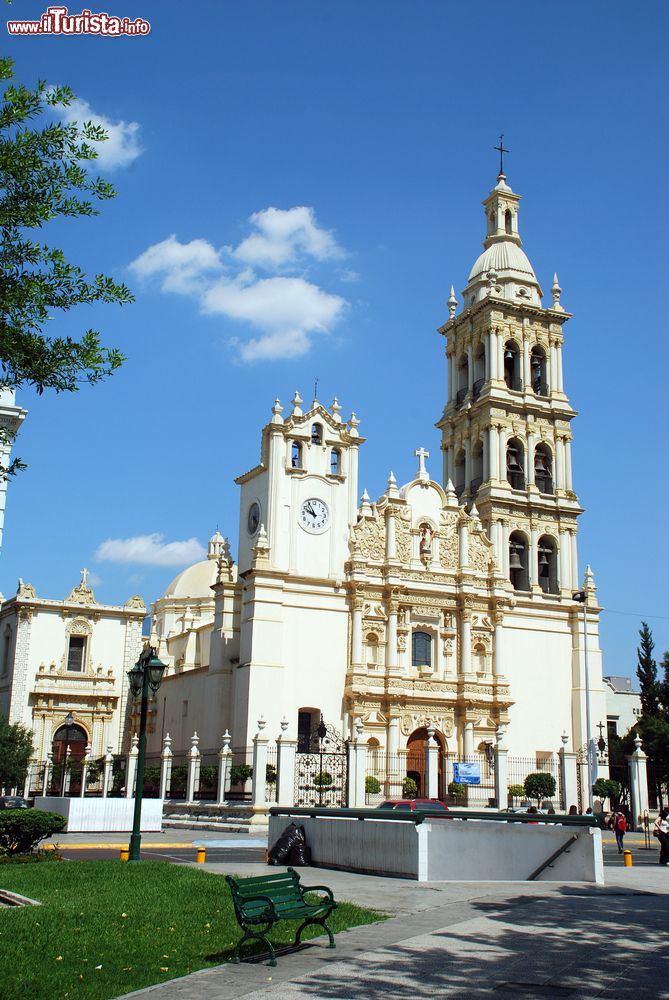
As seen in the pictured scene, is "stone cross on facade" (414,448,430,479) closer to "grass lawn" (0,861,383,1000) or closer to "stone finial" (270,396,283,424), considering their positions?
"stone finial" (270,396,283,424)

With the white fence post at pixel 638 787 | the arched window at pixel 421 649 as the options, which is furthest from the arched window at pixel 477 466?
the white fence post at pixel 638 787

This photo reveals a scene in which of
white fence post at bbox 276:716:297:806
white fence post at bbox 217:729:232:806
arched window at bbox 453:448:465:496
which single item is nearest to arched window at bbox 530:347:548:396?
arched window at bbox 453:448:465:496

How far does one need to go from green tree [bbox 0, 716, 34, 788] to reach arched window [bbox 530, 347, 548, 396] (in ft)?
101

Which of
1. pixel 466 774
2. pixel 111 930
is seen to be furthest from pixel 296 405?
pixel 111 930

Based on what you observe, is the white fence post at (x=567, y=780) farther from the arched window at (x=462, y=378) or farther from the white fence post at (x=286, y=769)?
the arched window at (x=462, y=378)

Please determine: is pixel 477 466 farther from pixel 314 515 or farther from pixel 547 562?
pixel 314 515

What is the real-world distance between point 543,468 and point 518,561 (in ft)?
18.1

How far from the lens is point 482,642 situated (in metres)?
46.9

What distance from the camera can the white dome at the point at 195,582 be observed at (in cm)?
6906

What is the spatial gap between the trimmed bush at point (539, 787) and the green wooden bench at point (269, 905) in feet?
105

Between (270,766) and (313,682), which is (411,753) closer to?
(313,682)

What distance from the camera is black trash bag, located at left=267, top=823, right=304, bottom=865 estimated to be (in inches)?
784

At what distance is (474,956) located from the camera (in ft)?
33.9

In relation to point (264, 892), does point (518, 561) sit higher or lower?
higher
